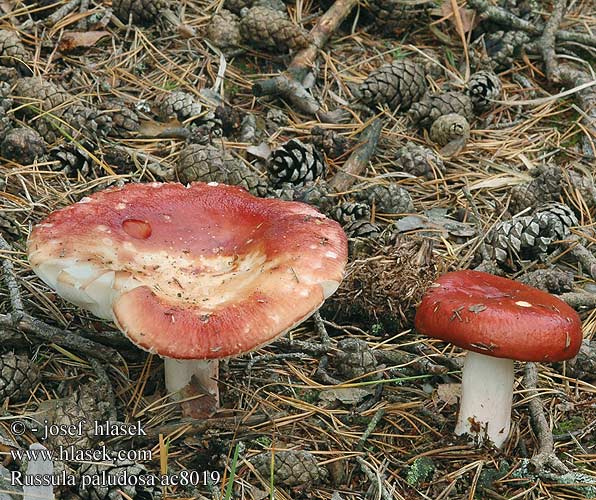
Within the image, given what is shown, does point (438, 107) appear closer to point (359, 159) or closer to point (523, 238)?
point (359, 159)

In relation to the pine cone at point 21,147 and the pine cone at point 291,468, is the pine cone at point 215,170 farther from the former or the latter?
the pine cone at point 291,468

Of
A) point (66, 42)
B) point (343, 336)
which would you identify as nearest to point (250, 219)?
point (343, 336)

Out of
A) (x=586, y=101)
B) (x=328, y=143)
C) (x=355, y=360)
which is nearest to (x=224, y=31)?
(x=328, y=143)

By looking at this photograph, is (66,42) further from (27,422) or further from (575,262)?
(575,262)

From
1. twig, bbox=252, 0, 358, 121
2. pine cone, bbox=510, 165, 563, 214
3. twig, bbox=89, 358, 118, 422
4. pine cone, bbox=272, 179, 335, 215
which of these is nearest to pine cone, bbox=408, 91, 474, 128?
twig, bbox=252, 0, 358, 121

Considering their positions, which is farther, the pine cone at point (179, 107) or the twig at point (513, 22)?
the twig at point (513, 22)

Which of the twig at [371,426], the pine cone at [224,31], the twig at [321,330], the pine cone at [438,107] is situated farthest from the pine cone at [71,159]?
the twig at [371,426]
